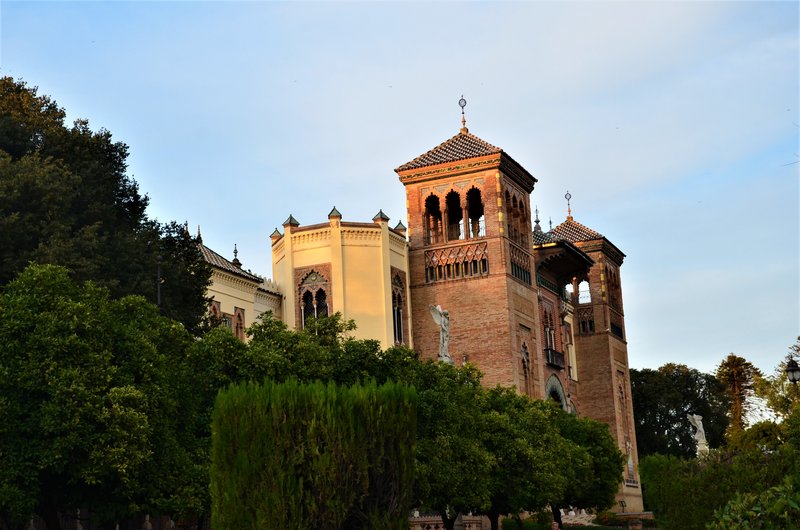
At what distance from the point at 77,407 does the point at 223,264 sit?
2359cm

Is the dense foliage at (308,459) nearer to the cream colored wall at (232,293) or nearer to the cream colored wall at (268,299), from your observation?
the cream colored wall at (232,293)

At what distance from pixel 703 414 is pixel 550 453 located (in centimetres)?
4364

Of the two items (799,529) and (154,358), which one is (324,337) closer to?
(154,358)

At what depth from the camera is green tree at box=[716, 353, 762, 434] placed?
A: 76438 mm

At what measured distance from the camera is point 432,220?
53406 millimetres

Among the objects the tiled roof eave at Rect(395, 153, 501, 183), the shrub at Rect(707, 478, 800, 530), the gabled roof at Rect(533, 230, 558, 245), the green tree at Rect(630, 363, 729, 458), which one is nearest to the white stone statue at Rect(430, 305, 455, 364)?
the tiled roof eave at Rect(395, 153, 501, 183)

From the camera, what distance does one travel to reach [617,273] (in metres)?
70.3

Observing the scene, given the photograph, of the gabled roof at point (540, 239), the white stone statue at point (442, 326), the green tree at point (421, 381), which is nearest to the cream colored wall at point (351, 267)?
the white stone statue at point (442, 326)

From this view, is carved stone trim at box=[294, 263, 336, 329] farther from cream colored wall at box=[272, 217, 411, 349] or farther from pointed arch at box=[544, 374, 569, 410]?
pointed arch at box=[544, 374, 569, 410]

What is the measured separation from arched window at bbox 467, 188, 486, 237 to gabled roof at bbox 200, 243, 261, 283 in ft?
36.2

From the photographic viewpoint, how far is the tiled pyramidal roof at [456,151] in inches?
2072

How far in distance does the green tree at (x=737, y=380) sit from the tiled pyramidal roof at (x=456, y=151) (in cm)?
3163

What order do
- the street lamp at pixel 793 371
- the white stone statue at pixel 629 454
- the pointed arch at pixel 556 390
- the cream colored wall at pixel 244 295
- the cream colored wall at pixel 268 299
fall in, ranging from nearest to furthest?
the street lamp at pixel 793 371
the cream colored wall at pixel 244 295
the cream colored wall at pixel 268 299
the pointed arch at pixel 556 390
the white stone statue at pixel 629 454

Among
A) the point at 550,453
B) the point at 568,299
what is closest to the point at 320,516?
the point at 550,453
